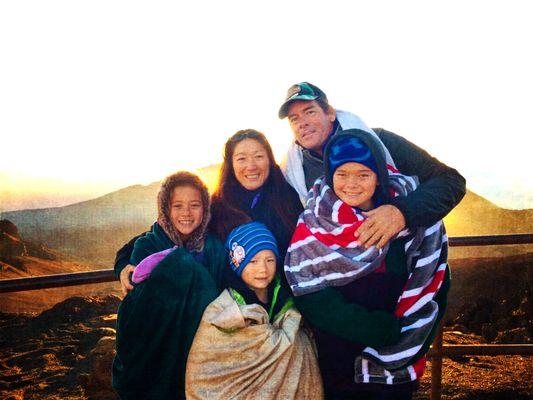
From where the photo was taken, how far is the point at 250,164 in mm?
2424

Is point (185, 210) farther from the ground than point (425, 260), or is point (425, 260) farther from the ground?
point (185, 210)

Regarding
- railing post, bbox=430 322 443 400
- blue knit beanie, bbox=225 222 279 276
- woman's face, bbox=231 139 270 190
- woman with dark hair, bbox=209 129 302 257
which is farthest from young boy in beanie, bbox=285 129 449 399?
railing post, bbox=430 322 443 400

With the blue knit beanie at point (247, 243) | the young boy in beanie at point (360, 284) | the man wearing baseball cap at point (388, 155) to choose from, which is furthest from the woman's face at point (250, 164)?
the young boy in beanie at point (360, 284)

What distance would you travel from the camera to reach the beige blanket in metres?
1.91

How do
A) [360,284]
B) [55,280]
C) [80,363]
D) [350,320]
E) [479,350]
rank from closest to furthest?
[350,320] < [360,284] < [55,280] < [479,350] < [80,363]

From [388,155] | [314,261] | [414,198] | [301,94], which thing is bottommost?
[314,261]

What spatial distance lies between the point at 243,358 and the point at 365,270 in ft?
2.13

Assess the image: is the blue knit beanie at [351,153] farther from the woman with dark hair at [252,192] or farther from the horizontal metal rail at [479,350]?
the horizontal metal rail at [479,350]

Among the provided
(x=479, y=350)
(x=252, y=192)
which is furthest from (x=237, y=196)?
(x=479, y=350)

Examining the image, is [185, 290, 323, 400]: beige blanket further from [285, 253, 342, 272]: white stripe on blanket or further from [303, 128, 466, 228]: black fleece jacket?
[303, 128, 466, 228]: black fleece jacket

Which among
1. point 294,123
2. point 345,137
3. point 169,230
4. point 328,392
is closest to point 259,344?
point 328,392

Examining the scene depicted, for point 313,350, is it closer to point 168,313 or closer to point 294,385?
point 294,385

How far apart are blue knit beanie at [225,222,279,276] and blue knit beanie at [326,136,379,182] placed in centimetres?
46

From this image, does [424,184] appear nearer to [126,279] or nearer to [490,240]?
[490,240]
